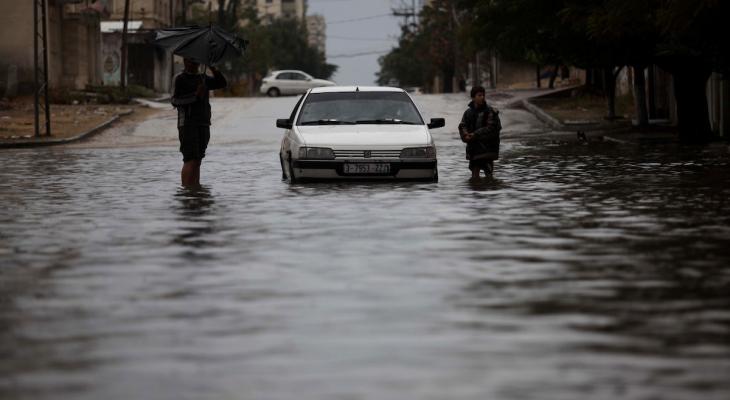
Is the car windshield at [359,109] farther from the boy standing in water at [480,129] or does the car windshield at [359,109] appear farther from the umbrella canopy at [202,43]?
the umbrella canopy at [202,43]

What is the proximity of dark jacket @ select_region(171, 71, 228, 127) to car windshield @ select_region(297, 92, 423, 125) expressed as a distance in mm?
1548

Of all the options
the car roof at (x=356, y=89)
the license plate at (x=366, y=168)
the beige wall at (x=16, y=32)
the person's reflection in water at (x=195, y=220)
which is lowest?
the person's reflection in water at (x=195, y=220)

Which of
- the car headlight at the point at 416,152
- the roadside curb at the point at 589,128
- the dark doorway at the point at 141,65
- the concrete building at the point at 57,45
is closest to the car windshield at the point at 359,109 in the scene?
the car headlight at the point at 416,152

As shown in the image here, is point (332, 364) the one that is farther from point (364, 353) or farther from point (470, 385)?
point (470, 385)

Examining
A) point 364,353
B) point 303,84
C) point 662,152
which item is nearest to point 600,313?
point 364,353

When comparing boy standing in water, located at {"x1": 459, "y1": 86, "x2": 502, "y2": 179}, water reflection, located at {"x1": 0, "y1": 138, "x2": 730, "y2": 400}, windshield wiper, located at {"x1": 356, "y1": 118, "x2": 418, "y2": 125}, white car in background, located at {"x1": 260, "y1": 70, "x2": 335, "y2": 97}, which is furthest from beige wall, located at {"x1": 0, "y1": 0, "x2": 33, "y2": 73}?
water reflection, located at {"x1": 0, "y1": 138, "x2": 730, "y2": 400}

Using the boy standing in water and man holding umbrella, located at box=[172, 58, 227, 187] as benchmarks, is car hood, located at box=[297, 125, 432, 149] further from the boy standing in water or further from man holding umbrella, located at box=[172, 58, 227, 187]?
man holding umbrella, located at box=[172, 58, 227, 187]

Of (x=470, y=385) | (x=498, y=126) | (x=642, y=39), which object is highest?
(x=642, y=39)

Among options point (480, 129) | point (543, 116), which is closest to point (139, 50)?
point (543, 116)

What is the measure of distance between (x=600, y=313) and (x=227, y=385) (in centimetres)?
287

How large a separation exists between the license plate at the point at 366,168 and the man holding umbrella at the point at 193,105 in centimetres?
185

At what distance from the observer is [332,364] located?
281 inches

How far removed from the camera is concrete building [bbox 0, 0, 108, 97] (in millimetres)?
60031

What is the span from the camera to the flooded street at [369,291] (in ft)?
22.4
